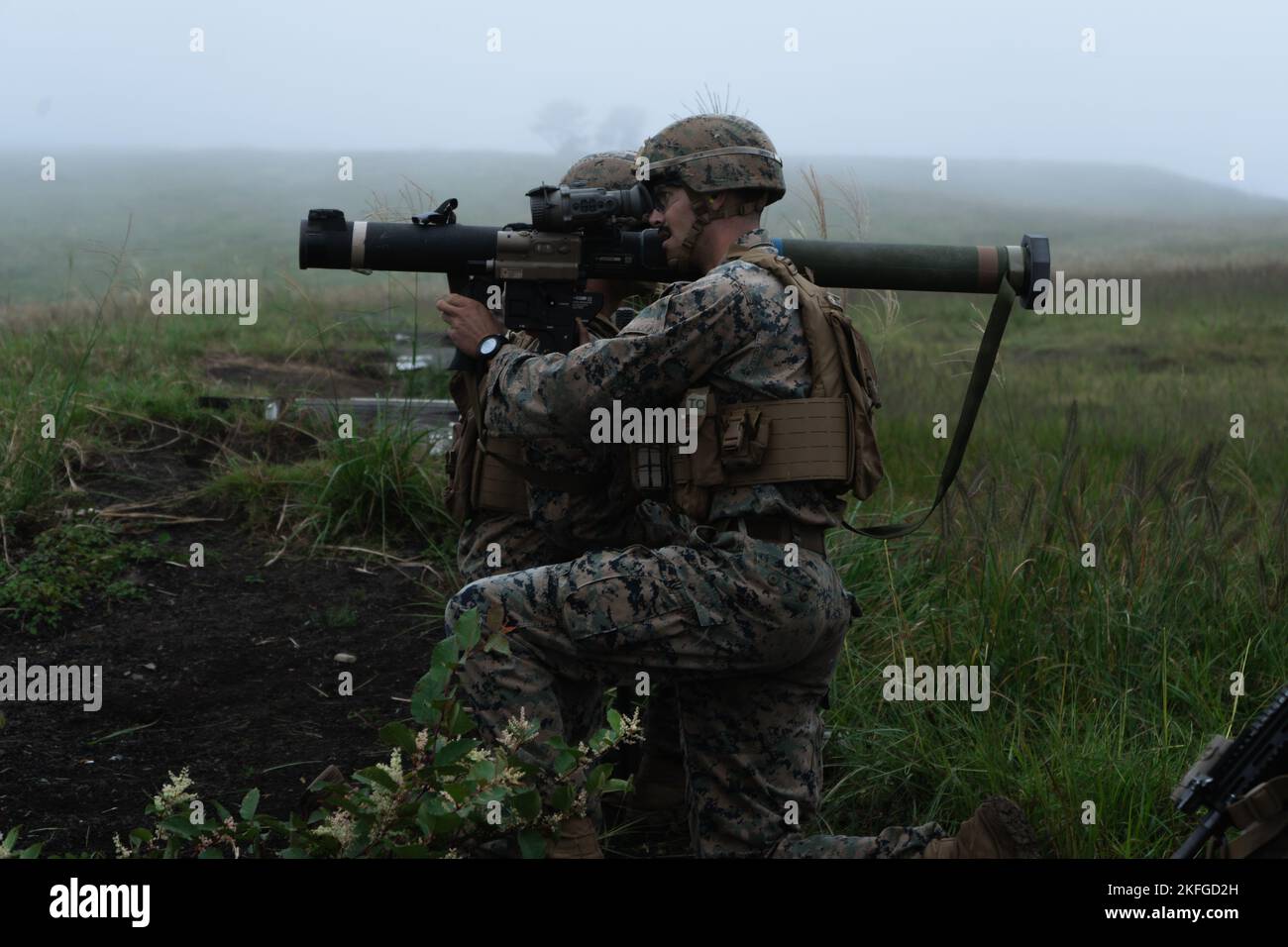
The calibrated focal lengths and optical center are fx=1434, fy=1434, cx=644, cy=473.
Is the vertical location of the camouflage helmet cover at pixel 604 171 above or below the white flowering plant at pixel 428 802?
above

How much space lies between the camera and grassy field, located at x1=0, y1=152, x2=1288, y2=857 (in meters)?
3.92

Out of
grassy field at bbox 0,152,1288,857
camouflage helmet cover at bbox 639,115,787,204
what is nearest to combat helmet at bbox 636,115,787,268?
camouflage helmet cover at bbox 639,115,787,204

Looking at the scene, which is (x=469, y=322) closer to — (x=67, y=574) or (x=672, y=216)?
(x=672, y=216)

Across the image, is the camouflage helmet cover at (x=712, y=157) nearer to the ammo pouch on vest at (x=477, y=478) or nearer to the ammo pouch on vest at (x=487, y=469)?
the ammo pouch on vest at (x=487, y=469)

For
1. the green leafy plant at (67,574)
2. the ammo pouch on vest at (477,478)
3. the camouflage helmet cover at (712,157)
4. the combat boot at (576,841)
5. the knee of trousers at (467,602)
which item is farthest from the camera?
the green leafy plant at (67,574)

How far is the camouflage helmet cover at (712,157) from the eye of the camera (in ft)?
A: 11.6

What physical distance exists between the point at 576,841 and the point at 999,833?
3.10ft

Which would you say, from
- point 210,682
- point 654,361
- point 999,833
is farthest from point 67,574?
point 999,833

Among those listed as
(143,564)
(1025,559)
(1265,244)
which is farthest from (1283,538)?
(1265,244)

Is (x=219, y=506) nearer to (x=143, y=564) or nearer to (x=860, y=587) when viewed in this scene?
(x=143, y=564)

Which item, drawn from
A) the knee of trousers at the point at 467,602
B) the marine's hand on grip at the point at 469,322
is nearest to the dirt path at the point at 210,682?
the knee of trousers at the point at 467,602

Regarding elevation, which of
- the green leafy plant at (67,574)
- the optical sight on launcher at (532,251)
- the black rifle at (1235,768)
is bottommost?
the green leafy plant at (67,574)

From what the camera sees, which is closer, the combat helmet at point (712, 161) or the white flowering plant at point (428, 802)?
the white flowering plant at point (428, 802)

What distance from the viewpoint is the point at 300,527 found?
587cm
